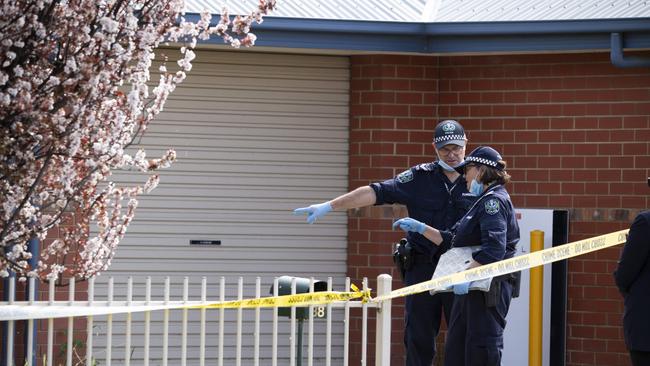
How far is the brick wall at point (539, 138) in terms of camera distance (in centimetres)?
1041

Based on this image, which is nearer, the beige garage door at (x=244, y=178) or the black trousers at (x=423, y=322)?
the black trousers at (x=423, y=322)

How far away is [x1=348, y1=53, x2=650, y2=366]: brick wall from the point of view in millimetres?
10406

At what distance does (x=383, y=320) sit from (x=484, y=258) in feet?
2.74

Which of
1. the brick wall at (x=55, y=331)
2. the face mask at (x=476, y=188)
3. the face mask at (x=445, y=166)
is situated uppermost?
the face mask at (x=445, y=166)

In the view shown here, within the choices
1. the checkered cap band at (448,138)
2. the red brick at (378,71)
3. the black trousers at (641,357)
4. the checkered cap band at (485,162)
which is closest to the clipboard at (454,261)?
the checkered cap band at (485,162)

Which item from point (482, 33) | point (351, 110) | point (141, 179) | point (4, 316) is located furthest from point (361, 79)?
point (4, 316)

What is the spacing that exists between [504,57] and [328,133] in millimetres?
1679

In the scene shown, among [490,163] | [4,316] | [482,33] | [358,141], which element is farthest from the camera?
[358,141]

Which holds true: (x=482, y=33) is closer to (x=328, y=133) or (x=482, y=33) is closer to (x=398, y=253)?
(x=328, y=133)

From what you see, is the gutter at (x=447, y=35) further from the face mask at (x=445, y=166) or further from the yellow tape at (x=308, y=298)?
the yellow tape at (x=308, y=298)

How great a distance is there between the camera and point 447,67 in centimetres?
1083

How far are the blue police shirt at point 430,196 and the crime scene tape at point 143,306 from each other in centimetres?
159

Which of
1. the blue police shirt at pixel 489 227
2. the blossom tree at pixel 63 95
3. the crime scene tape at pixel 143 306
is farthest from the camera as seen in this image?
the blue police shirt at pixel 489 227

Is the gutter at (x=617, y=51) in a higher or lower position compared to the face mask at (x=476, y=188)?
higher
